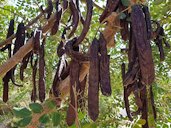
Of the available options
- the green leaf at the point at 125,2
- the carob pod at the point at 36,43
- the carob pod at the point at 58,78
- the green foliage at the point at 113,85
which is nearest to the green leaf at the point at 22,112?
the green foliage at the point at 113,85

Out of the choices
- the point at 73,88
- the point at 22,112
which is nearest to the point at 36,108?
the point at 22,112

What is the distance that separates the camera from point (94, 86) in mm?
956

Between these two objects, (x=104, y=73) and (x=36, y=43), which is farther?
(x=36, y=43)

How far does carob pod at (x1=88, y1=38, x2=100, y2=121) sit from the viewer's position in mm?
944

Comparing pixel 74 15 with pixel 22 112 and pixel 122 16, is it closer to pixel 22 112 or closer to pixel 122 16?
pixel 122 16

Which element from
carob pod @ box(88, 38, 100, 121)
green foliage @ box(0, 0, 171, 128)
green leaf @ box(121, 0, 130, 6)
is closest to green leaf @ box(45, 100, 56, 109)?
green foliage @ box(0, 0, 171, 128)

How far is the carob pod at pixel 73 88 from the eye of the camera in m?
1.08

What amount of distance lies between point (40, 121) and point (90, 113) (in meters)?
→ 0.33

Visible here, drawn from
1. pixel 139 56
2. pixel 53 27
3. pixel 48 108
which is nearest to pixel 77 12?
pixel 53 27

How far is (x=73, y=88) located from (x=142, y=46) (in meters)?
0.26

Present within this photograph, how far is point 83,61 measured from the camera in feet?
3.74

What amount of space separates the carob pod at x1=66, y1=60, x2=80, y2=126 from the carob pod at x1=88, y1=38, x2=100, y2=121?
103 millimetres

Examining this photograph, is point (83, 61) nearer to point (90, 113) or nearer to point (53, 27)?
point (90, 113)

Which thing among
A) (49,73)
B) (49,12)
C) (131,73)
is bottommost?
(131,73)
